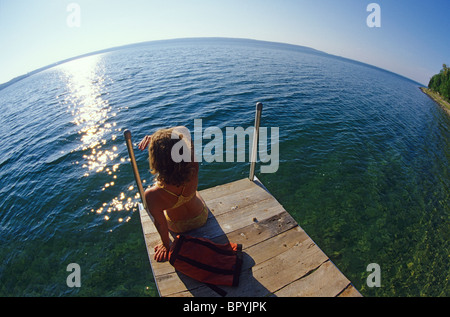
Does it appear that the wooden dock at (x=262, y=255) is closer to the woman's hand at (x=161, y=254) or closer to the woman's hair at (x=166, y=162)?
the woman's hand at (x=161, y=254)

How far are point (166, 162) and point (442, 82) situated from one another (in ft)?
221

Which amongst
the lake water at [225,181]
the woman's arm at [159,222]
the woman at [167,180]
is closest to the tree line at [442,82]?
the lake water at [225,181]

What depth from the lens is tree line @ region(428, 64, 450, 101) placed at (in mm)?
39112

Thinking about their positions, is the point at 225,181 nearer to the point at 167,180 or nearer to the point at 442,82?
the point at 167,180

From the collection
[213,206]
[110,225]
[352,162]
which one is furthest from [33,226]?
[352,162]

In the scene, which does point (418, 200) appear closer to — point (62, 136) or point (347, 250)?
point (347, 250)

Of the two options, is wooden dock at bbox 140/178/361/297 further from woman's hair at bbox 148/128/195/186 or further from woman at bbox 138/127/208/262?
woman's hair at bbox 148/128/195/186

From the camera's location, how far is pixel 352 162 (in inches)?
426

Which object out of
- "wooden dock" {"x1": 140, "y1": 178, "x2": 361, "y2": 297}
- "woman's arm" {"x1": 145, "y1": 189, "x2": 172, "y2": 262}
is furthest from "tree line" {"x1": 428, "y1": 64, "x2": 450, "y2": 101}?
"woman's arm" {"x1": 145, "y1": 189, "x2": 172, "y2": 262}

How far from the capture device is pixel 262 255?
4105 millimetres

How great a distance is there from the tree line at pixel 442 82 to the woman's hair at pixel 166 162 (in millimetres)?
58916

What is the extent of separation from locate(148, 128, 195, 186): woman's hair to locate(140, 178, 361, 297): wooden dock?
6.51 feet

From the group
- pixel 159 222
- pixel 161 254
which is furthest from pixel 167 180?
pixel 161 254

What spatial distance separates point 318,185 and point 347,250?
3.09 meters
